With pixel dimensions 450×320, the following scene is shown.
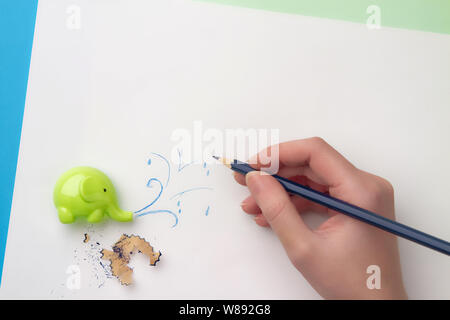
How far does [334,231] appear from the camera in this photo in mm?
512

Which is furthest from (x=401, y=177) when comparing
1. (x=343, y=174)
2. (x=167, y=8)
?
(x=167, y=8)

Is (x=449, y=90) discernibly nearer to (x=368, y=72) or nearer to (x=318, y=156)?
(x=368, y=72)

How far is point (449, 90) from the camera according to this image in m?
0.71

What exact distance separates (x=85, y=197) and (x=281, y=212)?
29 centimetres

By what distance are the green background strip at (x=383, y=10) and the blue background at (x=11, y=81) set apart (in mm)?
359

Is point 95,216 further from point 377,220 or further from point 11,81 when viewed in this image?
point 377,220

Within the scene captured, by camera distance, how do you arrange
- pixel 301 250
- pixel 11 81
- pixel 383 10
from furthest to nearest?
pixel 383 10 → pixel 11 81 → pixel 301 250

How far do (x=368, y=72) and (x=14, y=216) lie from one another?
2.30 ft

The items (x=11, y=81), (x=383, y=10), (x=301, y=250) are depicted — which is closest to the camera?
(x=301, y=250)

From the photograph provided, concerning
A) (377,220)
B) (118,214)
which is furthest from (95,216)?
(377,220)

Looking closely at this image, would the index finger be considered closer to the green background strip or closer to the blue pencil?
the blue pencil

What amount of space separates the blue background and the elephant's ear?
17 centimetres

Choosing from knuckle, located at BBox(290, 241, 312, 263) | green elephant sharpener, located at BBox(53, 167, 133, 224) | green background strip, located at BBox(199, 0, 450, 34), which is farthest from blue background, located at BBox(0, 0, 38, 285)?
knuckle, located at BBox(290, 241, 312, 263)

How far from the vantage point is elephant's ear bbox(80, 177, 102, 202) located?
1.66ft
